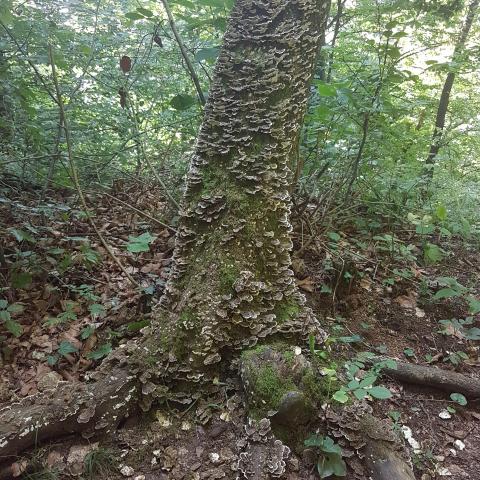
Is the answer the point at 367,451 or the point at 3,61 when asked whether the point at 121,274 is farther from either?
the point at 367,451

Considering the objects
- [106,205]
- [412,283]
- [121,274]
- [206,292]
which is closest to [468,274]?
[412,283]

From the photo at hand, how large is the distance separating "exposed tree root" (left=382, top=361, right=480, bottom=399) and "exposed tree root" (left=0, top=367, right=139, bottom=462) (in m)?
A: 1.93

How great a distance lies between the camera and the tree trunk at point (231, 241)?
2398 millimetres

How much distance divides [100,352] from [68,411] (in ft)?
2.44

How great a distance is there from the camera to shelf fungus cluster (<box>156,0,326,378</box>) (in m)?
2.51

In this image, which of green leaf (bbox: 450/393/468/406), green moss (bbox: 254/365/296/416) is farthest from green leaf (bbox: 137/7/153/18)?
green leaf (bbox: 450/393/468/406)

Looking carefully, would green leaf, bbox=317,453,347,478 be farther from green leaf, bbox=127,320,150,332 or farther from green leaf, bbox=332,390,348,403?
green leaf, bbox=127,320,150,332

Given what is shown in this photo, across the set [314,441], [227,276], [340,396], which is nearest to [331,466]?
[314,441]

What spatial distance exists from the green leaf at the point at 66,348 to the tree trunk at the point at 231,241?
0.63 metres

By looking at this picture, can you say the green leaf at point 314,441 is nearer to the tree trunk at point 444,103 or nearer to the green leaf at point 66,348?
the green leaf at point 66,348

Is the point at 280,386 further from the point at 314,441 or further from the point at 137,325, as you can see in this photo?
the point at 137,325

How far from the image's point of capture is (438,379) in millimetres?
3033

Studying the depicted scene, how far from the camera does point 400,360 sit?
329 centimetres

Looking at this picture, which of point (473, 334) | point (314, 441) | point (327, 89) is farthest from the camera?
point (327, 89)
